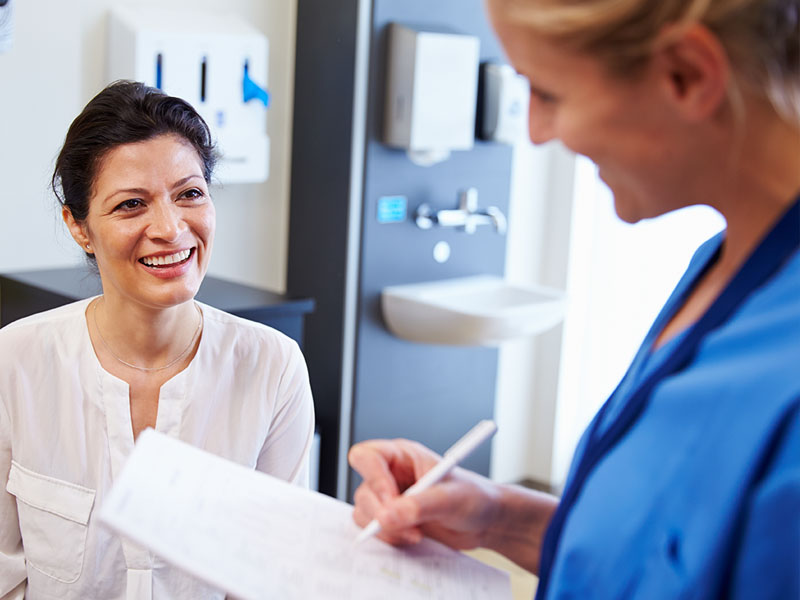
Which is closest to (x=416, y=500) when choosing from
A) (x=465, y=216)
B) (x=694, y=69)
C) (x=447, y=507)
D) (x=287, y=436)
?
(x=447, y=507)

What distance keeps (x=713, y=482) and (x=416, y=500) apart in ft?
1.08

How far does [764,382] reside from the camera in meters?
0.60

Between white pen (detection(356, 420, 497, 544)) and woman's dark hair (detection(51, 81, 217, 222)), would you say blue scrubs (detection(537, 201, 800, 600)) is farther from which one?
woman's dark hair (detection(51, 81, 217, 222))

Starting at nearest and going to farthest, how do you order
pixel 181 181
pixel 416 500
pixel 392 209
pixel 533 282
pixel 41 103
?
pixel 416 500
pixel 181 181
pixel 41 103
pixel 392 209
pixel 533 282

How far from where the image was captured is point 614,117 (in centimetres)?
67

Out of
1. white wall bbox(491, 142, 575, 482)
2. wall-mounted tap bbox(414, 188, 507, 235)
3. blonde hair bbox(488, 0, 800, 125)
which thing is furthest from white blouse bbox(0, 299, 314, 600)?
white wall bbox(491, 142, 575, 482)

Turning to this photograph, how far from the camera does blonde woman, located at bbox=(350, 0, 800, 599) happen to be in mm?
597

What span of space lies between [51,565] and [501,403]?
7.94 ft

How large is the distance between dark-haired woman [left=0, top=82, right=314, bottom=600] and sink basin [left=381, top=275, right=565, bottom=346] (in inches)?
50.5

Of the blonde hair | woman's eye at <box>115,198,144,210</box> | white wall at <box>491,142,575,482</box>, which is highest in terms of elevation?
the blonde hair

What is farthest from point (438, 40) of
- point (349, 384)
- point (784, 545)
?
point (784, 545)

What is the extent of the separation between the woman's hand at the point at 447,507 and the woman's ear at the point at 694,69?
16.8 inches

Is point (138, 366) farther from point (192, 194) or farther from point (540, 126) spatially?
point (540, 126)

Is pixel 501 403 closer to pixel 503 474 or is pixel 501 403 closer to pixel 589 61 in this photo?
pixel 503 474
